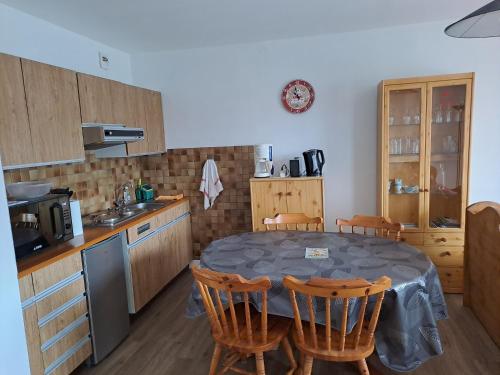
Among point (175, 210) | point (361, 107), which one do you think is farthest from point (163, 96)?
point (361, 107)

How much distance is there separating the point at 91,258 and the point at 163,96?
89.3 inches

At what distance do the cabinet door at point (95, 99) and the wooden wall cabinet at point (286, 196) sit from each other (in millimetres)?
1479

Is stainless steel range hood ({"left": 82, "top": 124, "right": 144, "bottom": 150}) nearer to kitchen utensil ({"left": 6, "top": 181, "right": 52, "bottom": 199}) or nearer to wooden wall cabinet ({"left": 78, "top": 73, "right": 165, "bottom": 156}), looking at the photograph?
wooden wall cabinet ({"left": 78, "top": 73, "right": 165, "bottom": 156})

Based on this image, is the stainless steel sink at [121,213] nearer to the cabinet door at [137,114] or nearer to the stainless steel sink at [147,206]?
the stainless steel sink at [147,206]

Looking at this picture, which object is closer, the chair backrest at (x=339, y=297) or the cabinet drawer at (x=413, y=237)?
the chair backrest at (x=339, y=297)

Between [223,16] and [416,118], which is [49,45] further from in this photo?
[416,118]

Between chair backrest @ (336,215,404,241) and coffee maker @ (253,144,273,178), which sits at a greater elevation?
coffee maker @ (253,144,273,178)

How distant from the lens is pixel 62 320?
215 cm

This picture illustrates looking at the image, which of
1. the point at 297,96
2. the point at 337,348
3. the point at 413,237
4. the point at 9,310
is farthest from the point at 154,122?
the point at 337,348

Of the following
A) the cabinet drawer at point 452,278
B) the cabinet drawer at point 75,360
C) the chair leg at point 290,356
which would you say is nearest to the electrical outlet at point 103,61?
the cabinet drawer at point 75,360

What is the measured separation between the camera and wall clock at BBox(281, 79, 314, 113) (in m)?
3.66

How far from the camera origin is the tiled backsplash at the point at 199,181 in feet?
13.0

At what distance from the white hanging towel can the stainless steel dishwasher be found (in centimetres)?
133

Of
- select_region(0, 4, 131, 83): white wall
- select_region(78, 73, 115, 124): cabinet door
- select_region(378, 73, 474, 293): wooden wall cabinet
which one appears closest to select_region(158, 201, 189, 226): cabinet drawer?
select_region(78, 73, 115, 124): cabinet door
